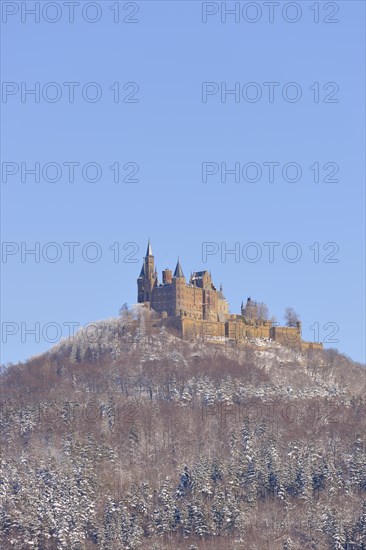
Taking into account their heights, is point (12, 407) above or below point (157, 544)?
above

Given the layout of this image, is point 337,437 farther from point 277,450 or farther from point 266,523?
point 266,523

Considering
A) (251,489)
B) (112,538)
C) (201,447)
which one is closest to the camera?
(112,538)

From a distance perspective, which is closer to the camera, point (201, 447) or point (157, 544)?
point (157, 544)

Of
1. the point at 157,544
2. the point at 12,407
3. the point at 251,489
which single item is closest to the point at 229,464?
the point at 251,489

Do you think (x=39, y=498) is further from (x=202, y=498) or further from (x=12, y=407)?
(x=12, y=407)

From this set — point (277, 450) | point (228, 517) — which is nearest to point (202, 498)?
point (228, 517)

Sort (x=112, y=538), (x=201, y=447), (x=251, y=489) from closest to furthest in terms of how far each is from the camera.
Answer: (x=112, y=538) → (x=251, y=489) → (x=201, y=447)
